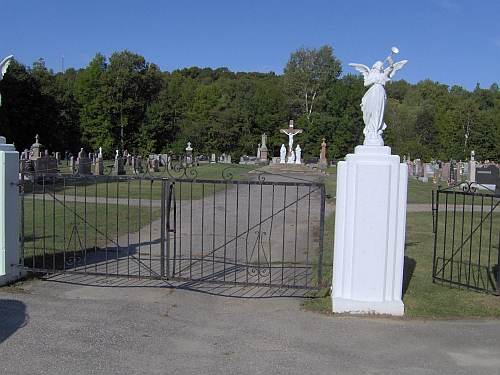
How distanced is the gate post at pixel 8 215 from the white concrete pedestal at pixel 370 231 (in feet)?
14.8

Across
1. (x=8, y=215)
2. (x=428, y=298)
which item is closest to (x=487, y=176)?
(x=428, y=298)

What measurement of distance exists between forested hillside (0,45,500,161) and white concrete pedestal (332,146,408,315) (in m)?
49.3

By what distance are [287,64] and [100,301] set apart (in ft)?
202

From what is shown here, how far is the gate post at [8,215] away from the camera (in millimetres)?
6695

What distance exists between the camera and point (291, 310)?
19.4 ft

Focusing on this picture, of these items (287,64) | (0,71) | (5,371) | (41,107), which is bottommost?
(5,371)

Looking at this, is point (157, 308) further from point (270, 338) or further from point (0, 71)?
point (0, 71)

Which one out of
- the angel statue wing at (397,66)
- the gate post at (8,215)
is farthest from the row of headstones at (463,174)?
the gate post at (8,215)

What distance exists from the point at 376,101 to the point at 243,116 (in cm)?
5862

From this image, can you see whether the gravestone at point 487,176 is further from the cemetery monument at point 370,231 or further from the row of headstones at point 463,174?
the cemetery monument at point 370,231

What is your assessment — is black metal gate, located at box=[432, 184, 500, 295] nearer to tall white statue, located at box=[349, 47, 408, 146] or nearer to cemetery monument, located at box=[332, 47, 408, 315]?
cemetery monument, located at box=[332, 47, 408, 315]

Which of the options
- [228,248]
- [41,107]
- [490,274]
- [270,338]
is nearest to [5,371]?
[270,338]

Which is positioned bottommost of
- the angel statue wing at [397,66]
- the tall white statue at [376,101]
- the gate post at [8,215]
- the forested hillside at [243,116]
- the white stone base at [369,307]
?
the white stone base at [369,307]

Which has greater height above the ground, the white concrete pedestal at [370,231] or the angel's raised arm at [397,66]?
the angel's raised arm at [397,66]
